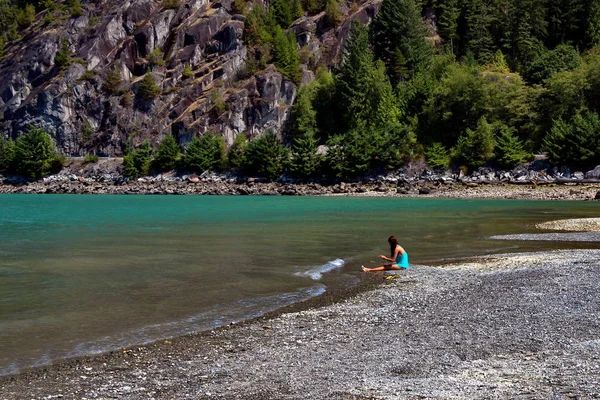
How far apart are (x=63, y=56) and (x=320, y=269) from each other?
142 m

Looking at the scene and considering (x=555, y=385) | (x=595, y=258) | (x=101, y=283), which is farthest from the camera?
(x=595, y=258)

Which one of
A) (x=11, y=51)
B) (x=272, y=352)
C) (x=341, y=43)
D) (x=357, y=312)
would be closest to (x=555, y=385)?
(x=272, y=352)

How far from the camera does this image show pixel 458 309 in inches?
574

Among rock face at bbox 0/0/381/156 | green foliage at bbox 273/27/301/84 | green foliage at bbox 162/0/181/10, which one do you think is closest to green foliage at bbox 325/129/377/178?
rock face at bbox 0/0/381/156

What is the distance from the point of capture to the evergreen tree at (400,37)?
399 feet

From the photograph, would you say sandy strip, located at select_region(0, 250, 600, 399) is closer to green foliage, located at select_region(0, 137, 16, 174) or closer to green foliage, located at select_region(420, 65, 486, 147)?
green foliage, located at select_region(420, 65, 486, 147)

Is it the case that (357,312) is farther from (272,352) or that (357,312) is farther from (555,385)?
(555,385)

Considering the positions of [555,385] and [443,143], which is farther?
[443,143]

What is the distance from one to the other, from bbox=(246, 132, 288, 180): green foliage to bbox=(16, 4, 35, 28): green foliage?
11099cm

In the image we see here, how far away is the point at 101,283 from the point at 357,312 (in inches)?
390

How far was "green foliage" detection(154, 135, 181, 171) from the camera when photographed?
4510 inches

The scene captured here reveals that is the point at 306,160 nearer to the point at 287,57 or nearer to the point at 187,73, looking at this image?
the point at 287,57

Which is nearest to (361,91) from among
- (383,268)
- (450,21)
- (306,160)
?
(306,160)

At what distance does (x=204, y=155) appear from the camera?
362 feet
